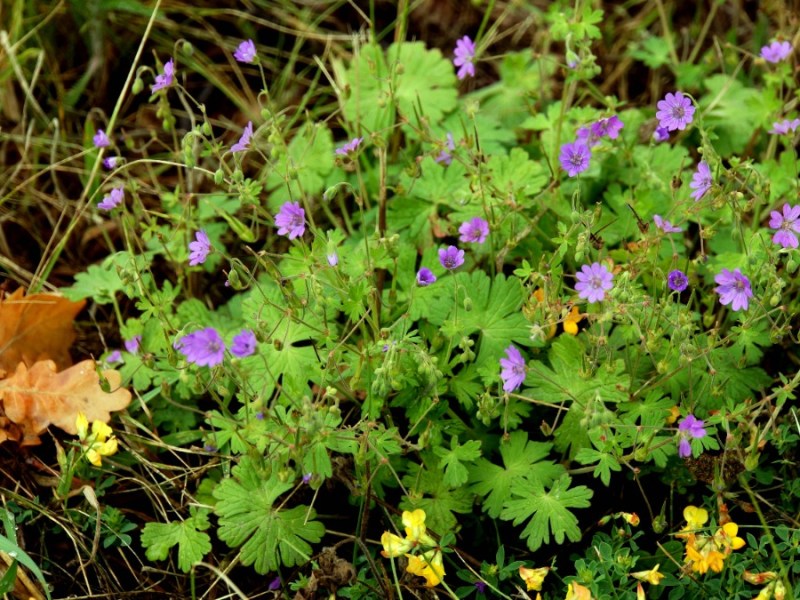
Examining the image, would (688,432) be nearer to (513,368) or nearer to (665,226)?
(513,368)

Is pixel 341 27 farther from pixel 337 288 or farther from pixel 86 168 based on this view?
pixel 337 288

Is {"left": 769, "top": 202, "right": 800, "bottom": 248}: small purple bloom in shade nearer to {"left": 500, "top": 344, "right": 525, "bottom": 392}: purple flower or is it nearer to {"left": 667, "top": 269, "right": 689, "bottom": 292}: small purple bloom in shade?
{"left": 667, "top": 269, "right": 689, "bottom": 292}: small purple bloom in shade

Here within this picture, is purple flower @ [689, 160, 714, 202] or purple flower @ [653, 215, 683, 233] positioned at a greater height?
purple flower @ [689, 160, 714, 202]

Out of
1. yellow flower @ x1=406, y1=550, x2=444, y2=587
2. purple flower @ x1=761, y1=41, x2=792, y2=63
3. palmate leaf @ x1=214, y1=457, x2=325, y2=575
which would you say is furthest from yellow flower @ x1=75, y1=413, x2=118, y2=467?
purple flower @ x1=761, y1=41, x2=792, y2=63

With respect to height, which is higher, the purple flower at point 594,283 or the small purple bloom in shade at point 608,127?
the small purple bloom in shade at point 608,127

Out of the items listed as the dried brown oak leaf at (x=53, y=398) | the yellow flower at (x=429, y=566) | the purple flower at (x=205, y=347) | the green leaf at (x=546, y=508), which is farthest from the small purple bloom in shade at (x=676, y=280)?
the dried brown oak leaf at (x=53, y=398)

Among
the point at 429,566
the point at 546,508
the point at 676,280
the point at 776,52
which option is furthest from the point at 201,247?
the point at 776,52

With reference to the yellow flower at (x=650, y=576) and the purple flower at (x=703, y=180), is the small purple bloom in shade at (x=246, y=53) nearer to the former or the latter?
the purple flower at (x=703, y=180)
